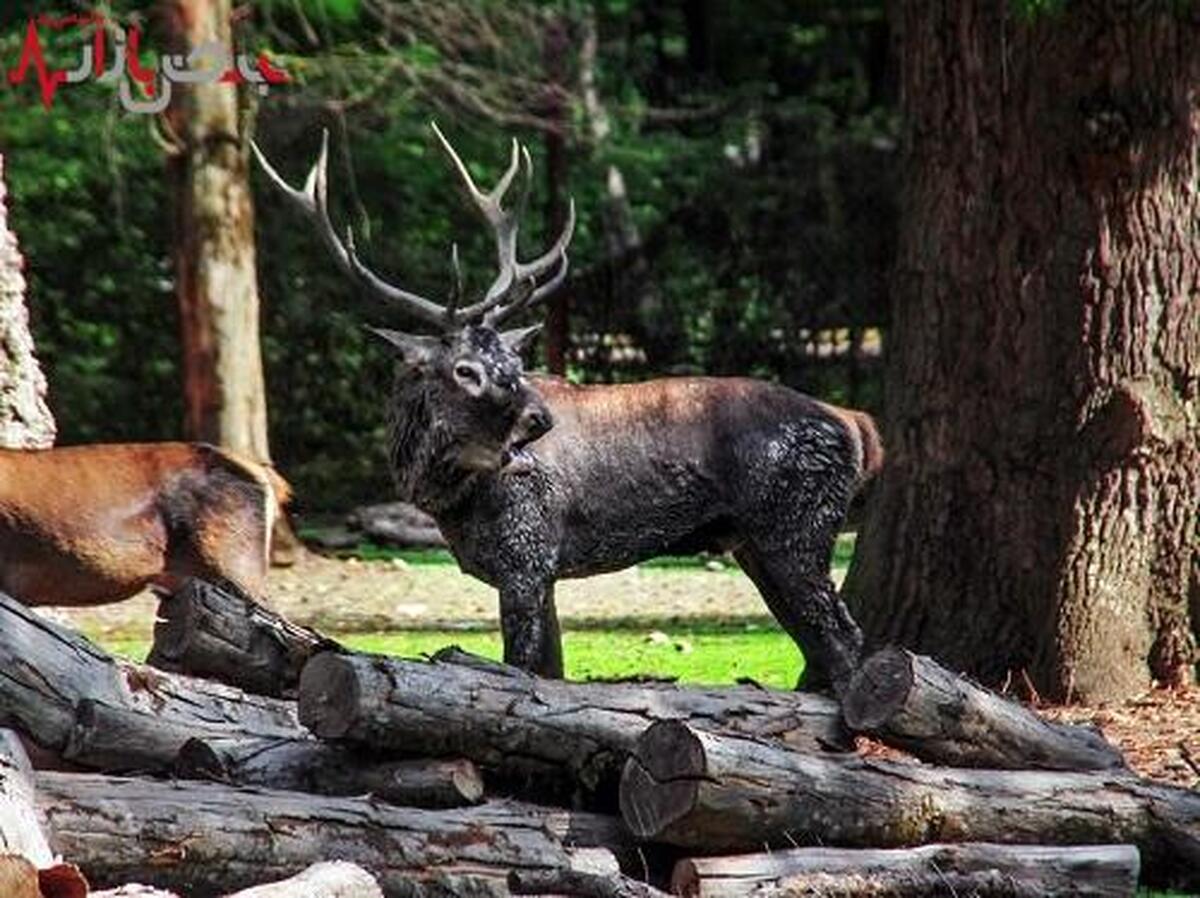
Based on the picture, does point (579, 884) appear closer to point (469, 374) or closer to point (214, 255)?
point (469, 374)

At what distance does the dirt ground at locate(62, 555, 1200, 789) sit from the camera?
48.8 feet

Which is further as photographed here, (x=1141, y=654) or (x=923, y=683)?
(x=1141, y=654)

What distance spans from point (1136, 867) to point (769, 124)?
19426 millimetres

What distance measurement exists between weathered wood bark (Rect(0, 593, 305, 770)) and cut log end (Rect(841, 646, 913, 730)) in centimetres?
166

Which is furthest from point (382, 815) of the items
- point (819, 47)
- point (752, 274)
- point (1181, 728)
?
point (819, 47)

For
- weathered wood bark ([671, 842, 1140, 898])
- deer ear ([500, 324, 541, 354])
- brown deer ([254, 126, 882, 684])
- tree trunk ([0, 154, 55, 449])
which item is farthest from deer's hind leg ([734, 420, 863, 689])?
tree trunk ([0, 154, 55, 449])

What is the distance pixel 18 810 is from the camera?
6.56m

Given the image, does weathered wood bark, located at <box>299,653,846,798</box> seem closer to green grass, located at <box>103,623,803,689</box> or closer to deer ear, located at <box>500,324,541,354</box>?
deer ear, located at <box>500,324,541,354</box>

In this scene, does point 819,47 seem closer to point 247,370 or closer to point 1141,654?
point 247,370

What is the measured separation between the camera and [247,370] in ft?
58.9

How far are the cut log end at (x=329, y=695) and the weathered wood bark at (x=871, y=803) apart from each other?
794 millimetres

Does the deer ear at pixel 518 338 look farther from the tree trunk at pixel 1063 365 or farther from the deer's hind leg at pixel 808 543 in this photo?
the tree trunk at pixel 1063 365

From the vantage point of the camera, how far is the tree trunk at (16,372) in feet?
43.4

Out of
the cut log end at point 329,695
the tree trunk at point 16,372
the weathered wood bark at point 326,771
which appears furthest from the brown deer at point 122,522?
the cut log end at point 329,695
